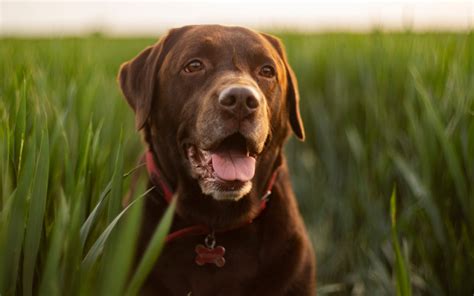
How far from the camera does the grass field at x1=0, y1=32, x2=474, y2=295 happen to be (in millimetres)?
1582

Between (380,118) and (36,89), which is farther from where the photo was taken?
(380,118)

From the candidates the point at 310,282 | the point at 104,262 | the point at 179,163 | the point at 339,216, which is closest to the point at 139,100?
the point at 179,163

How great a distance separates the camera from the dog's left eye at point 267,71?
8.54 feet

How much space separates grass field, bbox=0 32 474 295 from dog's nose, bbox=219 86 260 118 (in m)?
0.37

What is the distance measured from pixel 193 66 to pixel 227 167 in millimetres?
451

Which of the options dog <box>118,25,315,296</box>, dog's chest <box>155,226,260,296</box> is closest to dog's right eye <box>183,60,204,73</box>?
dog <box>118,25,315,296</box>

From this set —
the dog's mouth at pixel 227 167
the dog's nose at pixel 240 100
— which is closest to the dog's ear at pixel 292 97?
the dog's mouth at pixel 227 167

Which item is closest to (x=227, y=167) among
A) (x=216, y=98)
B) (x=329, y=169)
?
(x=216, y=98)

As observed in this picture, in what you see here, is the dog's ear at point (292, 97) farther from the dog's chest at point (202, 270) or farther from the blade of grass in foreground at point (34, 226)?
the blade of grass in foreground at point (34, 226)

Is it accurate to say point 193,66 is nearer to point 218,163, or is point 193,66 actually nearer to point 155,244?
point 218,163

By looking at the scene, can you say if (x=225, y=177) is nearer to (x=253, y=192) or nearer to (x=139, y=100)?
(x=253, y=192)

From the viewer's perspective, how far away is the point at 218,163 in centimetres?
235

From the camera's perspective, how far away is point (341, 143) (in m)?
4.43

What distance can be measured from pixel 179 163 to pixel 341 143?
215 cm
